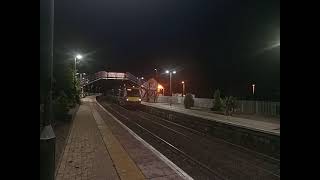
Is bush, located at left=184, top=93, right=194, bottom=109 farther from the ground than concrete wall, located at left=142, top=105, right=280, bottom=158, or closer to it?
farther from the ground

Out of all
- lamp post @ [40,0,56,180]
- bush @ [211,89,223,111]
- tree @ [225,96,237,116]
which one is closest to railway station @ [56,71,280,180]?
lamp post @ [40,0,56,180]

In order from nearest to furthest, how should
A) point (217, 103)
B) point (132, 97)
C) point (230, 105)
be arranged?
point (230, 105), point (217, 103), point (132, 97)

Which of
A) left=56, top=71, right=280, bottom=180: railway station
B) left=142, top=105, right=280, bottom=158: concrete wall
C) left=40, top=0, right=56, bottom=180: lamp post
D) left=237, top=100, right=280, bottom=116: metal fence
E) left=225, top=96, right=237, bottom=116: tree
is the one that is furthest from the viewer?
left=225, top=96, right=237, bottom=116: tree

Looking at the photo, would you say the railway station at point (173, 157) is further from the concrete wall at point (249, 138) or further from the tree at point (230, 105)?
the tree at point (230, 105)

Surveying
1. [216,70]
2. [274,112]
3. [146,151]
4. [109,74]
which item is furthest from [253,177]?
[216,70]

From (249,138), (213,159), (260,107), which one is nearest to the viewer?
(213,159)

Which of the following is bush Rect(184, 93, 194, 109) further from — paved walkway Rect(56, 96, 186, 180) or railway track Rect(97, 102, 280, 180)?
paved walkway Rect(56, 96, 186, 180)

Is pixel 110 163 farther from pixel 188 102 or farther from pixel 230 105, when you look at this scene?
pixel 188 102

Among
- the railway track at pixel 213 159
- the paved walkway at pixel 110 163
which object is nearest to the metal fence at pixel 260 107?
the railway track at pixel 213 159

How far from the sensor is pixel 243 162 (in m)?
9.70

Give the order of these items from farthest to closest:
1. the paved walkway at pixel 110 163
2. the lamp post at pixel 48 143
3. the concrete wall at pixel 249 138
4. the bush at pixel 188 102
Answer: the bush at pixel 188 102, the concrete wall at pixel 249 138, the paved walkway at pixel 110 163, the lamp post at pixel 48 143

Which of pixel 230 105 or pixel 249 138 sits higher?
pixel 230 105

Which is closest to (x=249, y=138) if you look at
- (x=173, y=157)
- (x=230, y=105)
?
(x=173, y=157)
